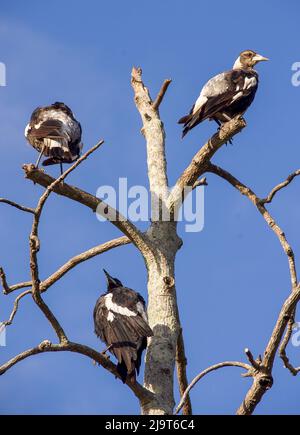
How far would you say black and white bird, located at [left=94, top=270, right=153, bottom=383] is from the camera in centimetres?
786

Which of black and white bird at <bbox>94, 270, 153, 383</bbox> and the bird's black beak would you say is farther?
the bird's black beak

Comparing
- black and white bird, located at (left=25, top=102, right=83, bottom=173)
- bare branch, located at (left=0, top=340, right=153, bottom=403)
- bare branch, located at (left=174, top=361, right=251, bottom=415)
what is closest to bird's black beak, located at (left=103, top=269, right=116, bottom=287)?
black and white bird, located at (left=25, top=102, right=83, bottom=173)

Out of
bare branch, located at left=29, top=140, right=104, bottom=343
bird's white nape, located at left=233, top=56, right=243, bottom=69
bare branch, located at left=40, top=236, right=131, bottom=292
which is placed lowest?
bare branch, located at left=29, top=140, right=104, bottom=343

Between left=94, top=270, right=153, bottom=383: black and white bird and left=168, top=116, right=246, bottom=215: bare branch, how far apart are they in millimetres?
1006

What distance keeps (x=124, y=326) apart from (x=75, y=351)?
130cm

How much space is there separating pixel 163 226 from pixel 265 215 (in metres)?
Answer: 0.97

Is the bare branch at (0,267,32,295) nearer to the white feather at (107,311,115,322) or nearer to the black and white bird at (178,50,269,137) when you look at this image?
the white feather at (107,311,115,322)

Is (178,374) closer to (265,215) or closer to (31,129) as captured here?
(265,215)

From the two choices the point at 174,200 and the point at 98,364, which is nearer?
the point at 98,364

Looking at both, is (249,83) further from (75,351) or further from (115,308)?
(75,351)

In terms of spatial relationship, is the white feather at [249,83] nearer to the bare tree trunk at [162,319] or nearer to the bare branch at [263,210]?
the bare branch at [263,210]

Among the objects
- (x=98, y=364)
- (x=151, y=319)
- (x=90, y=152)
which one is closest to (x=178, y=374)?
(x=151, y=319)

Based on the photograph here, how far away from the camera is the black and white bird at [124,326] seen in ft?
25.8

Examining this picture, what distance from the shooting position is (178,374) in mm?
8734
